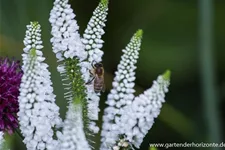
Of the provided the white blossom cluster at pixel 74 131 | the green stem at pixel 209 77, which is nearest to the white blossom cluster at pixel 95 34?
the white blossom cluster at pixel 74 131

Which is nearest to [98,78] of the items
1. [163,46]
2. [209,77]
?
[209,77]

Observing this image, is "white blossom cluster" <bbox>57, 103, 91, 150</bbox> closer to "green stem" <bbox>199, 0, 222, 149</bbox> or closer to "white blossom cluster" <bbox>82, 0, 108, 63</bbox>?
"white blossom cluster" <bbox>82, 0, 108, 63</bbox>

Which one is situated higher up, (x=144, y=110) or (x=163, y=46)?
(x=163, y=46)

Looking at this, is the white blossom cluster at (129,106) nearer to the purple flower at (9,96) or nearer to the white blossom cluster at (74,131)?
the white blossom cluster at (74,131)

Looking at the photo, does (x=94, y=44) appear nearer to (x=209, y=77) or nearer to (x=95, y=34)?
(x=95, y=34)

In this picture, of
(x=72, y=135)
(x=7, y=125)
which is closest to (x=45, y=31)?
(x=7, y=125)

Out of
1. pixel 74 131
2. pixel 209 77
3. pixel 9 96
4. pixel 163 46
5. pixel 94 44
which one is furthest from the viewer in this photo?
pixel 163 46

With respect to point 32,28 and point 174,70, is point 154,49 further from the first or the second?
point 32,28
